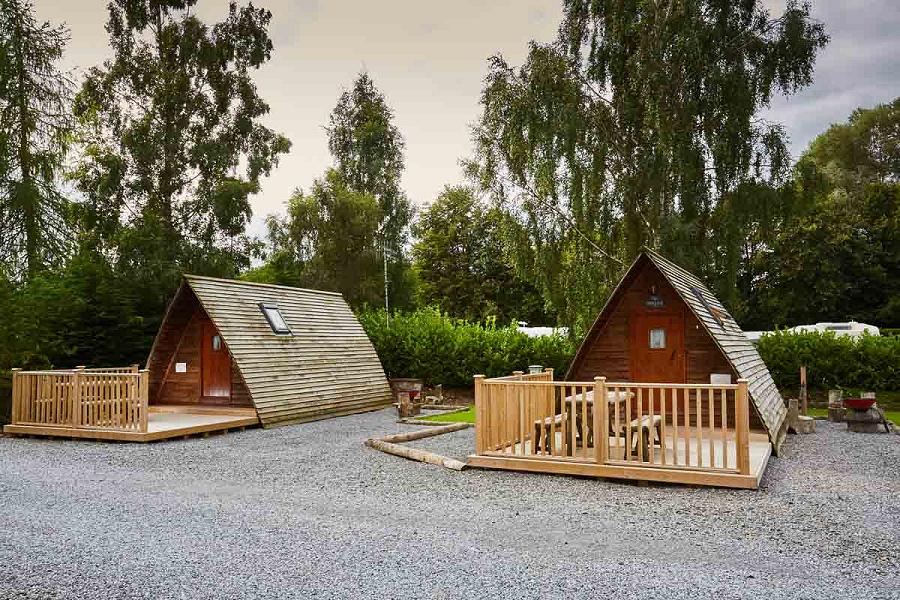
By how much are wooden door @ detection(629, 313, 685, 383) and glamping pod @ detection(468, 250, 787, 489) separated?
2cm

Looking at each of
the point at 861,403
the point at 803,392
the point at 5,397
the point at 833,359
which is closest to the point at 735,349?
the point at 861,403

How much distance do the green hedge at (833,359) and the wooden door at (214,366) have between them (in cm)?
1206

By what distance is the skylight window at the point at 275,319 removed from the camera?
13938mm

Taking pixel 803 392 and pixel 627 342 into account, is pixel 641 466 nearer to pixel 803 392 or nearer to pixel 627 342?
pixel 627 342

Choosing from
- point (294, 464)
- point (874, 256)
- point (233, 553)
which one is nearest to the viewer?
point (233, 553)

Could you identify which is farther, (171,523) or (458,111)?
(458,111)

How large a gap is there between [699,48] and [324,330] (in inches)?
435

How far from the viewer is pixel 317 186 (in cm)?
2461

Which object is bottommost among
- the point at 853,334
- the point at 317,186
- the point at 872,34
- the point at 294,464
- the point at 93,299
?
the point at 294,464

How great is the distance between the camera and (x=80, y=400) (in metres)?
10.8

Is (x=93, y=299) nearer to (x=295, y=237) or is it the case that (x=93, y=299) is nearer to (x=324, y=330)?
(x=324, y=330)

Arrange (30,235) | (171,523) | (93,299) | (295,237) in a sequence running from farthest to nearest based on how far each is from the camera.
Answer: (295,237)
(93,299)
(30,235)
(171,523)

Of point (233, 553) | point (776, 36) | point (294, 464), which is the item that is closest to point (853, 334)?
point (776, 36)

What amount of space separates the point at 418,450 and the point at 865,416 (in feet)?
25.3
